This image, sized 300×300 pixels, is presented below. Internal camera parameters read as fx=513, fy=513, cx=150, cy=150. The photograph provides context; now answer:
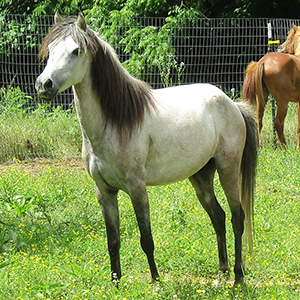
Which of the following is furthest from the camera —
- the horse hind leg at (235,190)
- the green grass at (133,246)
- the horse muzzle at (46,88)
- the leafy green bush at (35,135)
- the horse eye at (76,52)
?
the leafy green bush at (35,135)

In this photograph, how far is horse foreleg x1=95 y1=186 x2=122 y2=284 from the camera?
381cm

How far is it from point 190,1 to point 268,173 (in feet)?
20.8

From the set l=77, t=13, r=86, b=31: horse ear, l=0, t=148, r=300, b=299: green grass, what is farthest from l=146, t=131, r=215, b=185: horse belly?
l=77, t=13, r=86, b=31: horse ear

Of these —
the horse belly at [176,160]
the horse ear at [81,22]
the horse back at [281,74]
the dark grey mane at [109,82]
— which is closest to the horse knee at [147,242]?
the horse belly at [176,160]

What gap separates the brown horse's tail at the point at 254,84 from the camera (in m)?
8.51

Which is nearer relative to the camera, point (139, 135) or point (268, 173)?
point (139, 135)

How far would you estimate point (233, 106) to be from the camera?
13.9 ft

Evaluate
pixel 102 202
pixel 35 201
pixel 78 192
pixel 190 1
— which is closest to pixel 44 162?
pixel 78 192

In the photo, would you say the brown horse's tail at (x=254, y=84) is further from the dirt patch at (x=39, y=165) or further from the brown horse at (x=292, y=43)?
the dirt patch at (x=39, y=165)

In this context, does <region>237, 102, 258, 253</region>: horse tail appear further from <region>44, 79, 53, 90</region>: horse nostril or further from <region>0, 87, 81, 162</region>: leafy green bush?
<region>0, 87, 81, 162</region>: leafy green bush

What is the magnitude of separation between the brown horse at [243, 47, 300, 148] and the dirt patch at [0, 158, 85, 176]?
3030 millimetres

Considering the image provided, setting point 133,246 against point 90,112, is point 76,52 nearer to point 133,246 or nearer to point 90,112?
point 90,112

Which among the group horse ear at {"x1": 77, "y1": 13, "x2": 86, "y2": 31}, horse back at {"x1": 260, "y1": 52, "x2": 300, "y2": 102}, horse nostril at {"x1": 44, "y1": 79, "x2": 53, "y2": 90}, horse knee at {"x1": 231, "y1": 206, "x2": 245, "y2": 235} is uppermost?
horse ear at {"x1": 77, "y1": 13, "x2": 86, "y2": 31}

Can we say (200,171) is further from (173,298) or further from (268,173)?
(268,173)
